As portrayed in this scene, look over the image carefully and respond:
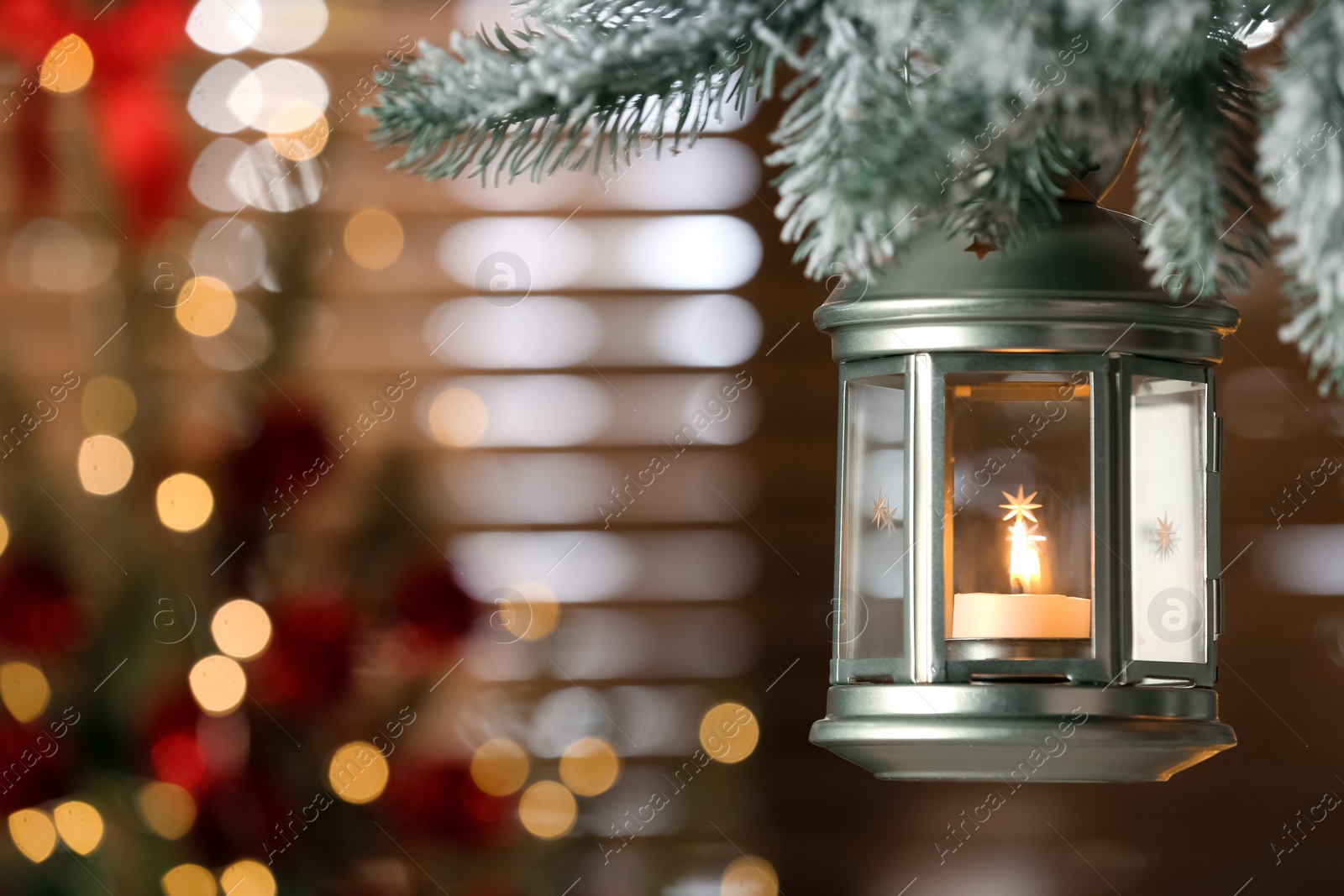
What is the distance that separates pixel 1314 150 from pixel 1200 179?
97 millimetres

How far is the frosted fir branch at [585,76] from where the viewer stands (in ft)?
1.93

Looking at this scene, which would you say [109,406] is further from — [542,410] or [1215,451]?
[1215,451]

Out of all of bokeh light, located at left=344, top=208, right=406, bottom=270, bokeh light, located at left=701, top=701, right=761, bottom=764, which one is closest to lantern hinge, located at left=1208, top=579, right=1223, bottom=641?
bokeh light, located at left=701, top=701, right=761, bottom=764

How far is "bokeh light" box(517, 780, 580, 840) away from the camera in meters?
1.93

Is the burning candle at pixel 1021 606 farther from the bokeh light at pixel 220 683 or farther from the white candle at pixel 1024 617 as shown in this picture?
the bokeh light at pixel 220 683

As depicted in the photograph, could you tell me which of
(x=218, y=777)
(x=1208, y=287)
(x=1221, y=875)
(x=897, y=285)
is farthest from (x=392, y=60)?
(x=1221, y=875)

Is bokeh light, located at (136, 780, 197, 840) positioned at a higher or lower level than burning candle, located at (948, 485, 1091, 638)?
lower

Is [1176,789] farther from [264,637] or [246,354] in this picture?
[246,354]

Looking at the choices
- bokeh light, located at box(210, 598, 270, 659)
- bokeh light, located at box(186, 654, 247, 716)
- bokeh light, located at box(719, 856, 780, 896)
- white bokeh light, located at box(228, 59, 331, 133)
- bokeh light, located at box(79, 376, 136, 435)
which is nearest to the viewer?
bokeh light, located at box(79, 376, 136, 435)

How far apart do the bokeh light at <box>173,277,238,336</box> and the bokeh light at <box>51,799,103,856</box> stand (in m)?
0.86

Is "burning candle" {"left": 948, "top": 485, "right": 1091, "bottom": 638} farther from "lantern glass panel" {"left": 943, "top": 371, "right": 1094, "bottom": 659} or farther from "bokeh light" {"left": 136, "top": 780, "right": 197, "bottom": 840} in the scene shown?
"bokeh light" {"left": 136, "top": 780, "right": 197, "bottom": 840}

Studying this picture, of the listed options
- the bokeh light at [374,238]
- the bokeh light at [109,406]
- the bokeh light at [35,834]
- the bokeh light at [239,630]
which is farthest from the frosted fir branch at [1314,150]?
the bokeh light at [374,238]

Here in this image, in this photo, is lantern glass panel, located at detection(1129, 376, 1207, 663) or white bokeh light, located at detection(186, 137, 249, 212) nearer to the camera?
lantern glass panel, located at detection(1129, 376, 1207, 663)

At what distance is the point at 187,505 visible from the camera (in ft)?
4.31
